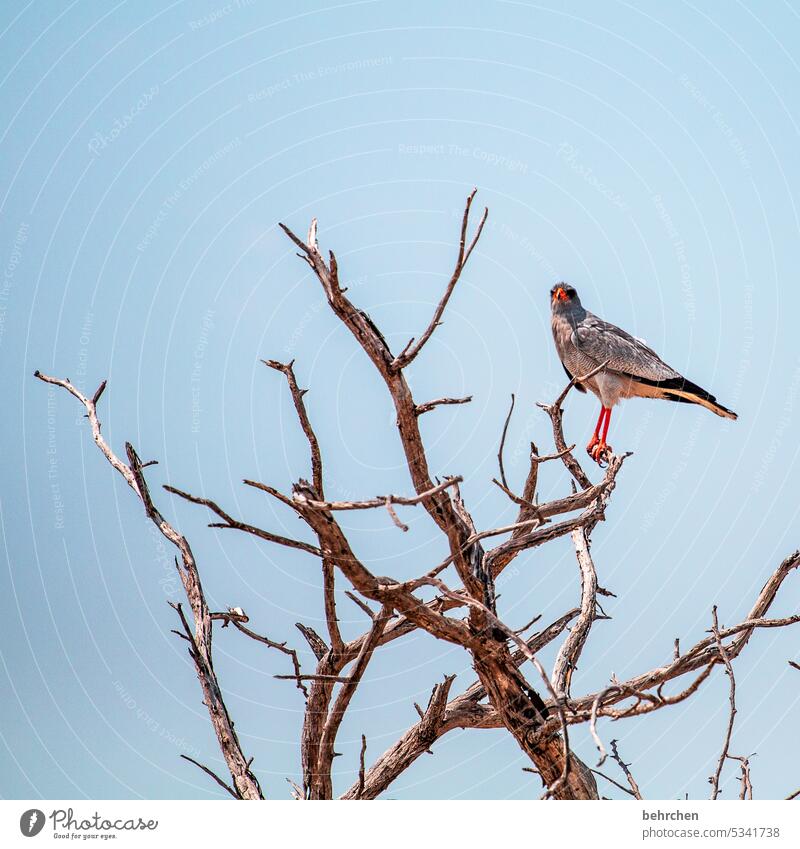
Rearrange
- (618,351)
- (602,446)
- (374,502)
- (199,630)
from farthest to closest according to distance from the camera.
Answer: (618,351) < (602,446) < (199,630) < (374,502)

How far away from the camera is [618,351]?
37.3ft

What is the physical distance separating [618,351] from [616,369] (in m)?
0.20

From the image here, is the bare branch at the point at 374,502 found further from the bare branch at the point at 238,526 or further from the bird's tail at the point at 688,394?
the bird's tail at the point at 688,394

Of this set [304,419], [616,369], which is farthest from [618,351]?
[304,419]

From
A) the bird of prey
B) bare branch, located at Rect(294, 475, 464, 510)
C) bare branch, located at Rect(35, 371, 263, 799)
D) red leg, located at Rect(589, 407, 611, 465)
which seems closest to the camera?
bare branch, located at Rect(294, 475, 464, 510)

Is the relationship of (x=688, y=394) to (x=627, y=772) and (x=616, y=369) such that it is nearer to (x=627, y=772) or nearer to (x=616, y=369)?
(x=616, y=369)

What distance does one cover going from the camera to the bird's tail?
11.0m

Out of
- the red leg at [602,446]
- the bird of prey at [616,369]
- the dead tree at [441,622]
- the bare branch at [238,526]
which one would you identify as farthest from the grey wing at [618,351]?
the bare branch at [238,526]

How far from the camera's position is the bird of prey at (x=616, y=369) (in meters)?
11.3

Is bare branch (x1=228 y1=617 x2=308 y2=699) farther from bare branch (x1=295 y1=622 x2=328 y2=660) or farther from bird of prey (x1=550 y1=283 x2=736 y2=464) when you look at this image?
bird of prey (x1=550 y1=283 x2=736 y2=464)

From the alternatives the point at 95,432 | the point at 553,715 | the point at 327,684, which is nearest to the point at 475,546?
the point at 553,715

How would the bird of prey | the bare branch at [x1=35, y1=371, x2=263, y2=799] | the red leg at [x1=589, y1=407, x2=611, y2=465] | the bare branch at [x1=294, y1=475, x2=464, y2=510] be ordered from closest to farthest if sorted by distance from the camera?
the bare branch at [x1=294, y1=475, x2=464, y2=510]
the bare branch at [x1=35, y1=371, x2=263, y2=799]
the red leg at [x1=589, y1=407, x2=611, y2=465]
the bird of prey

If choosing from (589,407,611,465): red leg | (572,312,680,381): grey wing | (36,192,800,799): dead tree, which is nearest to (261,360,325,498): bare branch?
(36,192,800,799): dead tree
